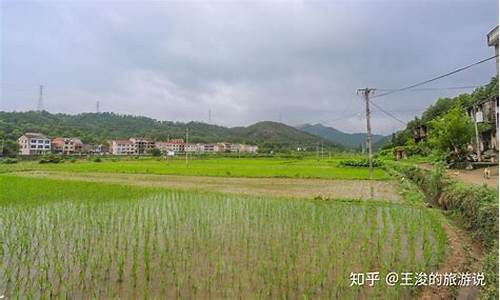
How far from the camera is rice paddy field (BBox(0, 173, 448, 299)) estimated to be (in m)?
4.40

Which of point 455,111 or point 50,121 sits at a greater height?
point 50,121

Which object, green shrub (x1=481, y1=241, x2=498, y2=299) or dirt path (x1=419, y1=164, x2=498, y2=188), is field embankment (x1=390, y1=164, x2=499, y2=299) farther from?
dirt path (x1=419, y1=164, x2=498, y2=188)

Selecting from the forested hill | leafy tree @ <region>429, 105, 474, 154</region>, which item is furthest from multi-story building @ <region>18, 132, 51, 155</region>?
leafy tree @ <region>429, 105, 474, 154</region>

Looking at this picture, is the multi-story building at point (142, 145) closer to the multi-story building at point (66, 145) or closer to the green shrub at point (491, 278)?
the multi-story building at point (66, 145)

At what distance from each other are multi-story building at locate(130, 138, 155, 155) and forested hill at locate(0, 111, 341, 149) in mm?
8839

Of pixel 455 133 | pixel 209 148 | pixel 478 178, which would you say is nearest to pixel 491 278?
pixel 478 178

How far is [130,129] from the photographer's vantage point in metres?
113

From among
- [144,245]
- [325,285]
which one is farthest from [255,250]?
[144,245]

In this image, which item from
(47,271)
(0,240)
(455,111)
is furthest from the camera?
(455,111)

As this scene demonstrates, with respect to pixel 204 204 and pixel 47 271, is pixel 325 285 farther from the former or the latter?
pixel 204 204

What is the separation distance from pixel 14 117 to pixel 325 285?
100.0 metres

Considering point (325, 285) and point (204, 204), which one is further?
point (204, 204)

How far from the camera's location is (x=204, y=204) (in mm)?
11133

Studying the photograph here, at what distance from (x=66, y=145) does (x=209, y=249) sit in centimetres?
7572
